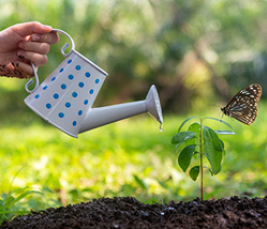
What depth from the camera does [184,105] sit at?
11.0 metres

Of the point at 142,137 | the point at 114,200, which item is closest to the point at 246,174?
the point at 114,200

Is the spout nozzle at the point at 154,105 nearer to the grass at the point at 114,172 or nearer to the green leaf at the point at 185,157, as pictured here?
the green leaf at the point at 185,157

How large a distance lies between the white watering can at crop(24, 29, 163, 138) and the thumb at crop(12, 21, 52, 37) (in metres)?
0.25

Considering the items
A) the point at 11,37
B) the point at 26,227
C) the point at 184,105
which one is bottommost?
the point at 184,105

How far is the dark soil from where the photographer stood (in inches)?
39.0

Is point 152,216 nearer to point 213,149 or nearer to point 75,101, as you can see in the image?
point 213,149

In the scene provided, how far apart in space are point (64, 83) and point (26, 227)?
57cm

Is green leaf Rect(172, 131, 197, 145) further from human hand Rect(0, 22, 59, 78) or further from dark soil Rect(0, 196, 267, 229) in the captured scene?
human hand Rect(0, 22, 59, 78)

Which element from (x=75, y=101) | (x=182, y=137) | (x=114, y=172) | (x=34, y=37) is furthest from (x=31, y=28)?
(x=114, y=172)

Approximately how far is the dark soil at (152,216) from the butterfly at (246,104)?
0.37 metres

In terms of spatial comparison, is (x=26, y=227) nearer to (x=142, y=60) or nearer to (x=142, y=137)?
(x=142, y=137)

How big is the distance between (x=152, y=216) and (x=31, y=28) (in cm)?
100

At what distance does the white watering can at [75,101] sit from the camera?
46.7 inches

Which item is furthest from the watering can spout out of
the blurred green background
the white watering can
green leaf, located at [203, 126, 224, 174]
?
the blurred green background
